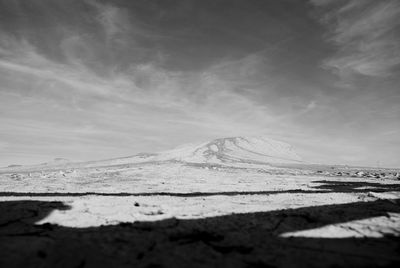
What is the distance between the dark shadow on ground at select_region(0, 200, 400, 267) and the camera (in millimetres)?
2281

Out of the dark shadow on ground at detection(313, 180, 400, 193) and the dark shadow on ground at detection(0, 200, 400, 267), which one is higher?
the dark shadow on ground at detection(313, 180, 400, 193)

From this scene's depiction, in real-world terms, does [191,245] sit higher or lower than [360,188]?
lower

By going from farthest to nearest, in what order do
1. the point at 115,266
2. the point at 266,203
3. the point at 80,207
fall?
1. the point at 266,203
2. the point at 80,207
3. the point at 115,266

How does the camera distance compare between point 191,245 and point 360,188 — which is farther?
point 360,188

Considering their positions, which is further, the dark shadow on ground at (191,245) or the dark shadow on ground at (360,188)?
the dark shadow on ground at (360,188)

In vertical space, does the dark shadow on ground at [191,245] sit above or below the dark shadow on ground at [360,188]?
below

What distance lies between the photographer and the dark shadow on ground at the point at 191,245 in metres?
2.28

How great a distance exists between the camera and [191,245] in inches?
105

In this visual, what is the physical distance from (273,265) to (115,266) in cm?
124

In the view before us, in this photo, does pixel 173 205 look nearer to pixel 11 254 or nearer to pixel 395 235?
pixel 11 254

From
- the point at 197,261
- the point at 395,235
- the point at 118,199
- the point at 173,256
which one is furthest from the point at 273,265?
the point at 118,199

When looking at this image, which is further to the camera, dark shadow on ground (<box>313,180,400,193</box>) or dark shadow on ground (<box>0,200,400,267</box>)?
dark shadow on ground (<box>313,180,400,193</box>)

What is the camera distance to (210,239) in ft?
9.32

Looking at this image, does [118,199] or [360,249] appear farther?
[118,199]
